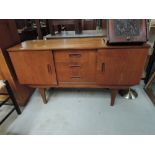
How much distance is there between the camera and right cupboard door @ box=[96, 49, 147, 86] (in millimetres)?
1301

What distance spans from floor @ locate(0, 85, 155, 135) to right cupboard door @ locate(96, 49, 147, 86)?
0.46 metres

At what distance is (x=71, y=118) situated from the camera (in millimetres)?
1651

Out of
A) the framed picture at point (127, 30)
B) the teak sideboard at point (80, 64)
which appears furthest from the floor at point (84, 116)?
the framed picture at point (127, 30)

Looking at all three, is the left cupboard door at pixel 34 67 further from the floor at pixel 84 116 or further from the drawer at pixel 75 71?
the floor at pixel 84 116

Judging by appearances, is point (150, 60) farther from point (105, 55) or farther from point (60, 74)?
point (60, 74)

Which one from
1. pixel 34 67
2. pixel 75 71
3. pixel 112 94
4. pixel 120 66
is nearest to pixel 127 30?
pixel 120 66

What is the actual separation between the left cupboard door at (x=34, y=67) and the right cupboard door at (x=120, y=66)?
561 millimetres

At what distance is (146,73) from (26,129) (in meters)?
2.01

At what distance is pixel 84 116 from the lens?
5.49 ft

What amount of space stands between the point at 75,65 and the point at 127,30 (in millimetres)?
653

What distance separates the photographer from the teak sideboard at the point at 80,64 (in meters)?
1.32

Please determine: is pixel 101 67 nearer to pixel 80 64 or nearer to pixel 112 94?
pixel 80 64

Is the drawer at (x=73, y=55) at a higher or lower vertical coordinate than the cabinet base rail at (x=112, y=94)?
higher
